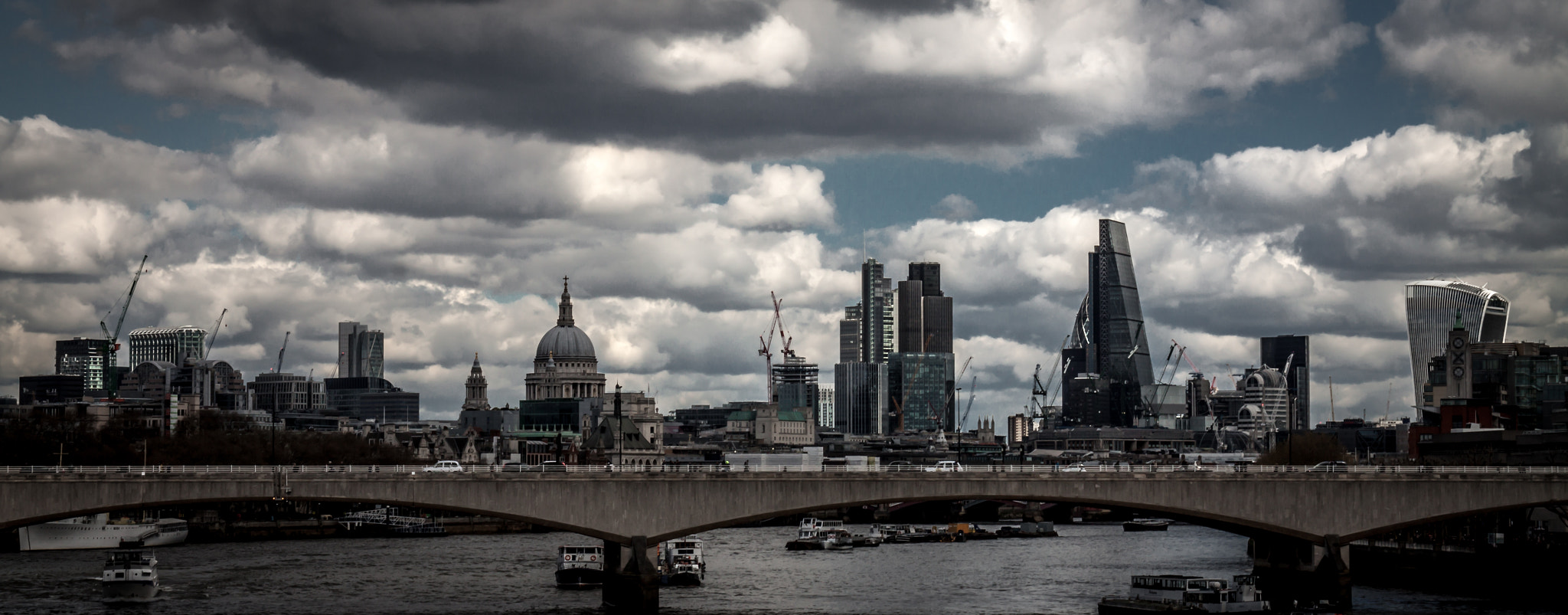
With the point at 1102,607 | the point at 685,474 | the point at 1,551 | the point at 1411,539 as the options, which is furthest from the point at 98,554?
the point at 1411,539

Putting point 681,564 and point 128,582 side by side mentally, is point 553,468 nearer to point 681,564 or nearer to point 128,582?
point 681,564

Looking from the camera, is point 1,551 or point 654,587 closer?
point 654,587

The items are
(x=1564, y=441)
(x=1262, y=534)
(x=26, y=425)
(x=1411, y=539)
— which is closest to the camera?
(x=1262, y=534)

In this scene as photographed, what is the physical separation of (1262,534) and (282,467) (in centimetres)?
7363

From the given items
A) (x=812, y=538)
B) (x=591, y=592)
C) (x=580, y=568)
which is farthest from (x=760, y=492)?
(x=812, y=538)

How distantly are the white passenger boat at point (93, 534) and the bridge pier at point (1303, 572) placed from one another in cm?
10253

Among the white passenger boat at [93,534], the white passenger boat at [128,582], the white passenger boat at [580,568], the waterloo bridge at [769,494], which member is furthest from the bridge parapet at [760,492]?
the white passenger boat at [93,534]

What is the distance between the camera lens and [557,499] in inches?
4267

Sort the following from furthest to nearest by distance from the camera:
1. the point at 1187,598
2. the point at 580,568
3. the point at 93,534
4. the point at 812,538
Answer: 1. the point at 812,538
2. the point at 93,534
3. the point at 580,568
4. the point at 1187,598

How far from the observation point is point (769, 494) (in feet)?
363

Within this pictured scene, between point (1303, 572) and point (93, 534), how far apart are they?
111 meters

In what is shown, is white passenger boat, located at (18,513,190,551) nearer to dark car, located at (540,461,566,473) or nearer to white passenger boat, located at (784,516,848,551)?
dark car, located at (540,461,566,473)

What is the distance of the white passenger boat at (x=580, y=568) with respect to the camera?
124m

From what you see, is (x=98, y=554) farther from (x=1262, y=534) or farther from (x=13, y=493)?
(x=1262, y=534)
